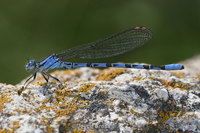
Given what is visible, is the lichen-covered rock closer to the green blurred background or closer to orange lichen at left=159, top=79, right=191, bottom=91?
orange lichen at left=159, top=79, right=191, bottom=91

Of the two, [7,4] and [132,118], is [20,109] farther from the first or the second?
[7,4]

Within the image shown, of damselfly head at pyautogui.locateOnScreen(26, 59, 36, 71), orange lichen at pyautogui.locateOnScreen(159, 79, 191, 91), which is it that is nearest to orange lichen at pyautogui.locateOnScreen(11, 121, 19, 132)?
damselfly head at pyautogui.locateOnScreen(26, 59, 36, 71)

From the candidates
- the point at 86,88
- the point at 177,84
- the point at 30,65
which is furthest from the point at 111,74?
the point at 30,65

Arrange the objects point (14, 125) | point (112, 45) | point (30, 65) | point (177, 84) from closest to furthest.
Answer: point (14, 125), point (177, 84), point (30, 65), point (112, 45)

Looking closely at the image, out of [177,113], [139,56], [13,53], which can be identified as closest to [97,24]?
[139,56]

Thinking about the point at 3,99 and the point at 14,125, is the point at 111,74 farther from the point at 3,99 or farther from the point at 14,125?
the point at 14,125

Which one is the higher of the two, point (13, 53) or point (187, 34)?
point (187, 34)
